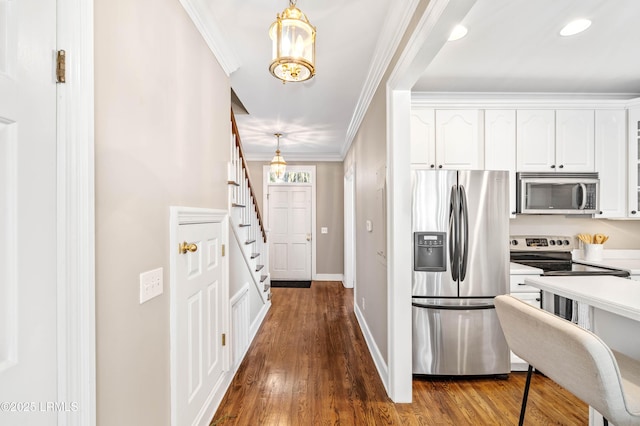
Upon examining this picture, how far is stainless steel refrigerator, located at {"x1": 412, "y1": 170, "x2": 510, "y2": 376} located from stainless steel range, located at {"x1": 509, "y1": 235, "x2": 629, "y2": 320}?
44 centimetres

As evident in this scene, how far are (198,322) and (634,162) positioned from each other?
4.12 m

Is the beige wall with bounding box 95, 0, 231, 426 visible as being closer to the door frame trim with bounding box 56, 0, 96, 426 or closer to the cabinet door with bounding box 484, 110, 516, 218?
the door frame trim with bounding box 56, 0, 96, 426

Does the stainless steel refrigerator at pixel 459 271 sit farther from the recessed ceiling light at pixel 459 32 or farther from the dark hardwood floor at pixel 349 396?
the recessed ceiling light at pixel 459 32

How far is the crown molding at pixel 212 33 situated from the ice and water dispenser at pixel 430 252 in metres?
2.11

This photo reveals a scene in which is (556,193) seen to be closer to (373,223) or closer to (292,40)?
(373,223)

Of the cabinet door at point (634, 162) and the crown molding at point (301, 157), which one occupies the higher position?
the crown molding at point (301, 157)

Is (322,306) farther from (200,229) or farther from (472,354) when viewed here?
(200,229)

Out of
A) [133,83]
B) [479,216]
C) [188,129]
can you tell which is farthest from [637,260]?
[133,83]

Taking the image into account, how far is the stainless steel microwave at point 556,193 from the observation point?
2.96m

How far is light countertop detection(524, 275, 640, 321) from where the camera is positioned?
123 cm

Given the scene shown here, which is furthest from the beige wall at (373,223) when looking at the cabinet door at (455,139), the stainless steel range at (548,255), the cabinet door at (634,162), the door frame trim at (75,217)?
the cabinet door at (634,162)

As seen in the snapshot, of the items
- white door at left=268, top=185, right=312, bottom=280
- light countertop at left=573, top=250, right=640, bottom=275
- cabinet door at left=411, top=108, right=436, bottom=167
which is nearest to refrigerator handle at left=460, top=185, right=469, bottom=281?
cabinet door at left=411, top=108, right=436, bottom=167

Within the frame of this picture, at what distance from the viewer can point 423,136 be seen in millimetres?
2949

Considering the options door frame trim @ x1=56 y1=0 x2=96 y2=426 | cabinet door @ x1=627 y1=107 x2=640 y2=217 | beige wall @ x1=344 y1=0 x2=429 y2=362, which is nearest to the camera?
door frame trim @ x1=56 y1=0 x2=96 y2=426
